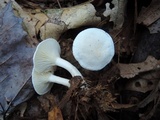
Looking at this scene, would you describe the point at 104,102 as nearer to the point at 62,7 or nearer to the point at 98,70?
the point at 98,70

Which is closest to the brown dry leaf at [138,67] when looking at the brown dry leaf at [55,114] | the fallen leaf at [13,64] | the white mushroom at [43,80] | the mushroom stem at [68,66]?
the mushroom stem at [68,66]

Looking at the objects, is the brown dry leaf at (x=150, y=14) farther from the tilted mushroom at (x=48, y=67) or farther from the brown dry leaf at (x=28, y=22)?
the brown dry leaf at (x=28, y=22)

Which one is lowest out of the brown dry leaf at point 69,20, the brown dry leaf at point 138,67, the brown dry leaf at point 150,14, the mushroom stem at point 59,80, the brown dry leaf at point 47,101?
the brown dry leaf at point 47,101

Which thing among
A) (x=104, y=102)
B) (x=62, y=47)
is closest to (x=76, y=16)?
(x=62, y=47)

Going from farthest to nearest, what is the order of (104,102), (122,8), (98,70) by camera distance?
(122,8) < (98,70) < (104,102)

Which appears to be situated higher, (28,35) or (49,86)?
(28,35)

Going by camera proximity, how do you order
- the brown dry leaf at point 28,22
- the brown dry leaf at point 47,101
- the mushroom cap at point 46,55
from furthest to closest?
the brown dry leaf at point 28,22 < the brown dry leaf at point 47,101 < the mushroom cap at point 46,55

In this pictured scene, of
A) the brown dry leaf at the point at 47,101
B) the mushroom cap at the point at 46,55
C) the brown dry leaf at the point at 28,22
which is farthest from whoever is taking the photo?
the brown dry leaf at the point at 28,22
